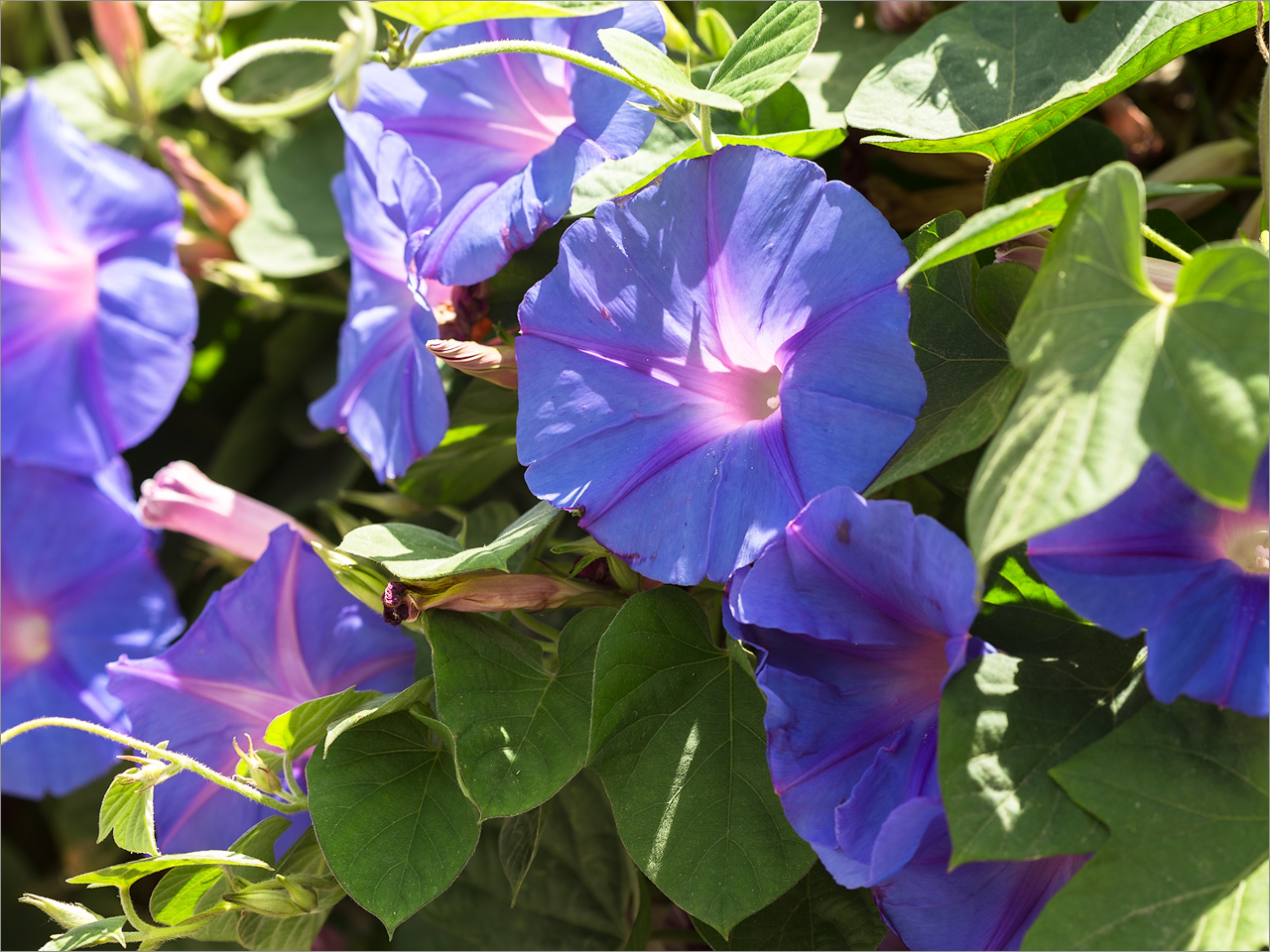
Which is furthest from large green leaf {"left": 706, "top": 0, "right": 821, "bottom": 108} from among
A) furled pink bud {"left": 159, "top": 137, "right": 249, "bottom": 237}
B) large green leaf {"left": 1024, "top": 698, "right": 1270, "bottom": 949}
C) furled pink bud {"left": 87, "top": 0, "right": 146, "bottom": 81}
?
furled pink bud {"left": 87, "top": 0, "right": 146, "bottom": 81}

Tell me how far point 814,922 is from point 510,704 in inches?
8.4

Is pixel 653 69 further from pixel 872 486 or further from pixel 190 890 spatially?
pixel 190 890

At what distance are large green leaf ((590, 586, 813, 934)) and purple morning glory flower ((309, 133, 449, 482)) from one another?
217 millimetres

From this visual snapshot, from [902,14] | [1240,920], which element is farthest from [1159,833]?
[902,14]

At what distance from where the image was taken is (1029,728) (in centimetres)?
44

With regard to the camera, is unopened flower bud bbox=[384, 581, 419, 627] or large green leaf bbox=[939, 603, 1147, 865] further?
unopened flower bud bbox=[384, 581, 419, 627]

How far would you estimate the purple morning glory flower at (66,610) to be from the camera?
2.90ft

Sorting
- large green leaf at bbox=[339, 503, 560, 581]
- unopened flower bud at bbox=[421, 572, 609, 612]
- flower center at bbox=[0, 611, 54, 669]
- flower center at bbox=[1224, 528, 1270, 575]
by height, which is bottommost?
flower center at bbox=[0, 611, 54, 669]

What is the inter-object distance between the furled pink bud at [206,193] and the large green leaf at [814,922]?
79cm

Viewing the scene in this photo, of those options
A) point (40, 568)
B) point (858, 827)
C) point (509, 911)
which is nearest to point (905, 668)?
point (858, 827)

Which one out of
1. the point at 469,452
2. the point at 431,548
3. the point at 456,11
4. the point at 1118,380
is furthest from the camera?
the point at 469,452

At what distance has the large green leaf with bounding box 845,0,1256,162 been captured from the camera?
548 mm

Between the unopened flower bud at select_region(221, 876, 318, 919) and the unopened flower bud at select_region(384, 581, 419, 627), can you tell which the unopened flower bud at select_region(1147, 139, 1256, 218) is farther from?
the unopened flower bud at select_region(221, 876, 318, 919)

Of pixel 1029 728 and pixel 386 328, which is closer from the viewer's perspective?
pixel 1029 728
